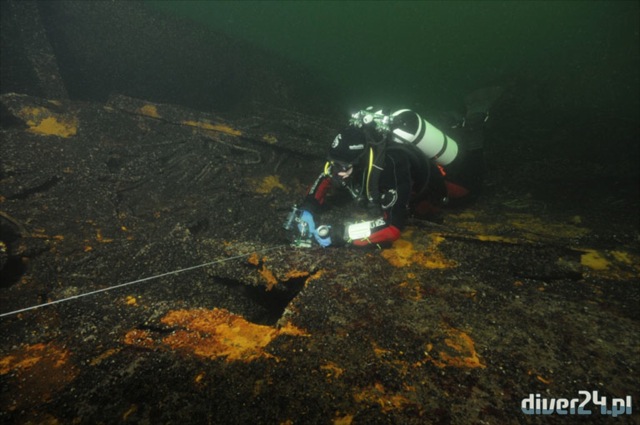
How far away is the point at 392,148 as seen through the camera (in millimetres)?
4004

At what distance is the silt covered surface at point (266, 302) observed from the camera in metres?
1.85

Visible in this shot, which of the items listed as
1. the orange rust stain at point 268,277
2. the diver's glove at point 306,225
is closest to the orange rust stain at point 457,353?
the orange rust stain at point 268,277

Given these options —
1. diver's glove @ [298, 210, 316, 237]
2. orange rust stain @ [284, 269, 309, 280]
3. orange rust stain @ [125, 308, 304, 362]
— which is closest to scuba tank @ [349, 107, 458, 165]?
diver's glove @ [298, 210, 316, 237]

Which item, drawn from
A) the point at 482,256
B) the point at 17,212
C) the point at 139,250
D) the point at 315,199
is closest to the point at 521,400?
the point at 482,256

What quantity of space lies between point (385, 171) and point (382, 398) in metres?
Answer: 2.87

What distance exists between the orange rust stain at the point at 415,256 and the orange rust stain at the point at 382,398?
1622mm

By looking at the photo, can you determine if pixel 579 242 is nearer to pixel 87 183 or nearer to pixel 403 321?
pixel 403 321

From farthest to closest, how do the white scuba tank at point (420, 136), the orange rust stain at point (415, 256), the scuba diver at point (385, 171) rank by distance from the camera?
the white scuba tank at point (420, 136) < the scuba diver at point (385, 171) < the orange rust stain at point (415, 256)

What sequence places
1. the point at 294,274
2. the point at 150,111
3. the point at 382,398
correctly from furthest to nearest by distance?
1. the point at 150,111
2. the point at 294,274
3. the point at 382,398

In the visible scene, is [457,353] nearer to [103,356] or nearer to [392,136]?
[103,356]

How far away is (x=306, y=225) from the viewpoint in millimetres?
4410

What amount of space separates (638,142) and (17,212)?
11.1m

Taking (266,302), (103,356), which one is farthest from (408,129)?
(103,356)

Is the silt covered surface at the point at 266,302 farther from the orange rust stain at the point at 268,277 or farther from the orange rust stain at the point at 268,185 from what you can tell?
the orange rust stain at the point at 268,185
